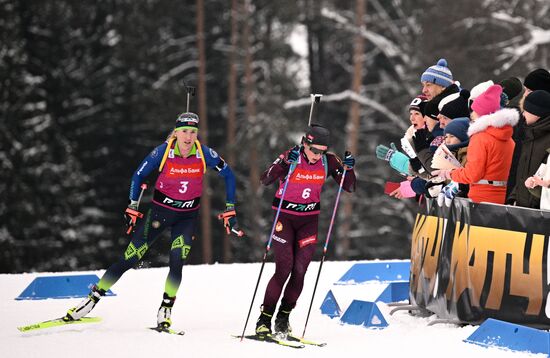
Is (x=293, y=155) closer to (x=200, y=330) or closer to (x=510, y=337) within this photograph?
(x=200, y=330)

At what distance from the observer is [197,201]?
9992mm

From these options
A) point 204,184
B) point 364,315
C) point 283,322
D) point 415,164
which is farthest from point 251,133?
point 283,322

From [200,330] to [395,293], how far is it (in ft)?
9.09

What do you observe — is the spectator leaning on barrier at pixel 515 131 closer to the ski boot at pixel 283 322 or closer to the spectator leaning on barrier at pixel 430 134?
the spectator leaning on barrier at pixel 430 134

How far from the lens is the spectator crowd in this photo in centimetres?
909

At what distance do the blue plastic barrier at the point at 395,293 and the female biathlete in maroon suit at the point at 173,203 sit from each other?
2416 mm

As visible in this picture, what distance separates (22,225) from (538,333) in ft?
80.5

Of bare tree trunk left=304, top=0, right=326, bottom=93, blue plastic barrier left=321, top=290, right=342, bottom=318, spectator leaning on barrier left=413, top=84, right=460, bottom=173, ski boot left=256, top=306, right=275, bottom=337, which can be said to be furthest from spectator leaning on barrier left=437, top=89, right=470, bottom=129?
bare tree trunk left=304, top=0, right=326, bottom=93

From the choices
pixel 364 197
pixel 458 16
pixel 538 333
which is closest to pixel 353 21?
pixel 458 16

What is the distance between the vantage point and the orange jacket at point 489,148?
30.3ft

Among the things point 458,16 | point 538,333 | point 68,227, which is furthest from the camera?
point 68,227

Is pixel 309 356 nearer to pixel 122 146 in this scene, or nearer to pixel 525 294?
pixel 525 294

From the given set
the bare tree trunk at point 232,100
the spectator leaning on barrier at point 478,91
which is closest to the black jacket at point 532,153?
the spectator leaning on barrier at point 478,91

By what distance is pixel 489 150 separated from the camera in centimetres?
927
